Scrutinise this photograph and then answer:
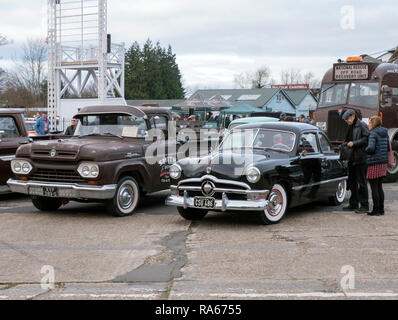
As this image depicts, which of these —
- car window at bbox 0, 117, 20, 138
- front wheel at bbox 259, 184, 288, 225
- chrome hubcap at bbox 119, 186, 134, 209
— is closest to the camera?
front wheel at bbox 259, 184, 288, 225

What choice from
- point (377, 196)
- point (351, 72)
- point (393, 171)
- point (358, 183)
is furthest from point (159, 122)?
point (393, 171)

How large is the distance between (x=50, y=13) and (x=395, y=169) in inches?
1149

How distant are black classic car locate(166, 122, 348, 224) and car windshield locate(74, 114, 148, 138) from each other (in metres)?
1.66

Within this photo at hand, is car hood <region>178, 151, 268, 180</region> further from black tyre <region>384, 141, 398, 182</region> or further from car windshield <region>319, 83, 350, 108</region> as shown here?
car windshield <region>319, 83, 350, 108</region>

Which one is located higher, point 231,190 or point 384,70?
point 384,70

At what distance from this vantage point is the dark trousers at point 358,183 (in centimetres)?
1033

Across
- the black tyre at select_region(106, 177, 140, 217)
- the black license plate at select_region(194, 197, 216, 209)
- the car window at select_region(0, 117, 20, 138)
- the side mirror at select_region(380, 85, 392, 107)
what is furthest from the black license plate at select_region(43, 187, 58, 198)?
the side mirror at select_region(380, 85, 392, 107)

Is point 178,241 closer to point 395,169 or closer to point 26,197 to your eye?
point 26,197

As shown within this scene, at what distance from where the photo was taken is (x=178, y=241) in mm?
7867

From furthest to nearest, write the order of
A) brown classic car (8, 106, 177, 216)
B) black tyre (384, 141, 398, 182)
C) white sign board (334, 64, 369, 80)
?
1. white sign board (334, 64, 369, 80)
2. black tyre (384, 141, 398, 182)
3. brown classic car (8, 106, 177, 216)

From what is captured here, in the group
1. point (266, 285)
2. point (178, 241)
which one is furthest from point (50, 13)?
point (266, 285)

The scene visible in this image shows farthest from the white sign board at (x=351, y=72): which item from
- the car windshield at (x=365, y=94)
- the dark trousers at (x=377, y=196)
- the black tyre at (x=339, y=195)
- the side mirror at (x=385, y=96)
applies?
the dark trousers at (x=377, y=196)

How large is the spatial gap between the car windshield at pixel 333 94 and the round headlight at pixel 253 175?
807cm

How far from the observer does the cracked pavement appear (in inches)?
214
